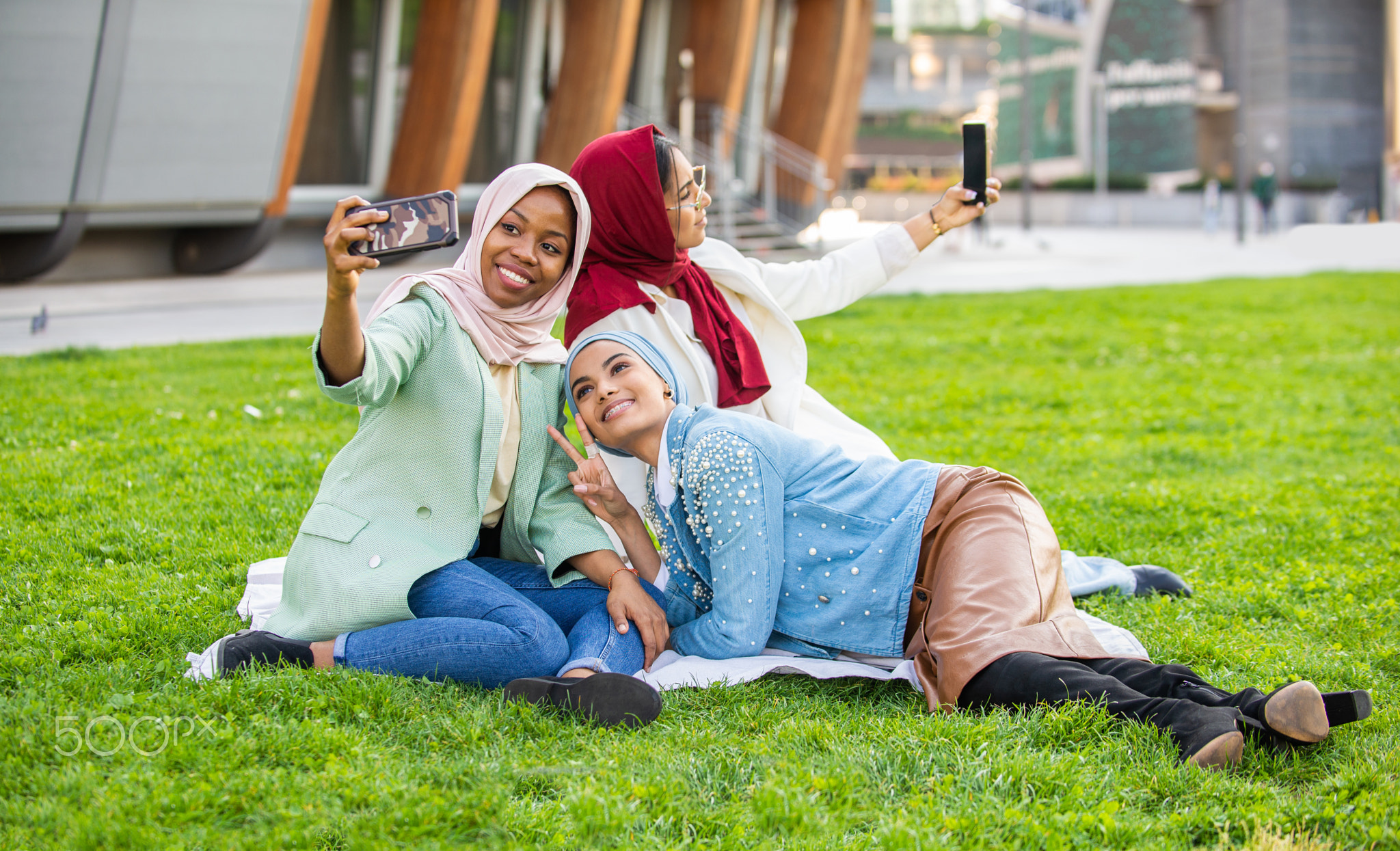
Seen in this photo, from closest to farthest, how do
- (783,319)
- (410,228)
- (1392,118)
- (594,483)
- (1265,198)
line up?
(410,228), (594,483), (783,319), (1265,198), (1392,118)

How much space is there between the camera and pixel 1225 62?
47.9 metres

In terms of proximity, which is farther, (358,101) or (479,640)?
(358,101)

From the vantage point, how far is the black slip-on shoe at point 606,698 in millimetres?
3062

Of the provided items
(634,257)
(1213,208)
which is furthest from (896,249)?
(1213,208)

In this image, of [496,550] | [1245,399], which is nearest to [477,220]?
[496,550]

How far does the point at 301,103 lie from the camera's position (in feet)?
50.2

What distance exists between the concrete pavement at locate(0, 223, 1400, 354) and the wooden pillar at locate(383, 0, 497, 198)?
5.16ft

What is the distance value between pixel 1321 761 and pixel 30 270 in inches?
611

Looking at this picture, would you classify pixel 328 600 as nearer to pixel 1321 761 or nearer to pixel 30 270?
pixel 1321 761

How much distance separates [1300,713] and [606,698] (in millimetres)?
1673

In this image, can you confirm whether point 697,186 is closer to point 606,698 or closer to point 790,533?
point 790,533

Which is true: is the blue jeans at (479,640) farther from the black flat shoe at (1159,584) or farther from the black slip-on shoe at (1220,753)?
the black flat shoe at (1159,584)

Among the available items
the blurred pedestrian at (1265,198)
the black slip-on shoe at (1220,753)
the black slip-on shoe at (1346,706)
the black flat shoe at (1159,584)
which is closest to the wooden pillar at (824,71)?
the blurred pedestrian at (1265,198)

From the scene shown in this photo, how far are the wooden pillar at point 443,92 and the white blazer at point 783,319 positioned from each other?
508 inches
